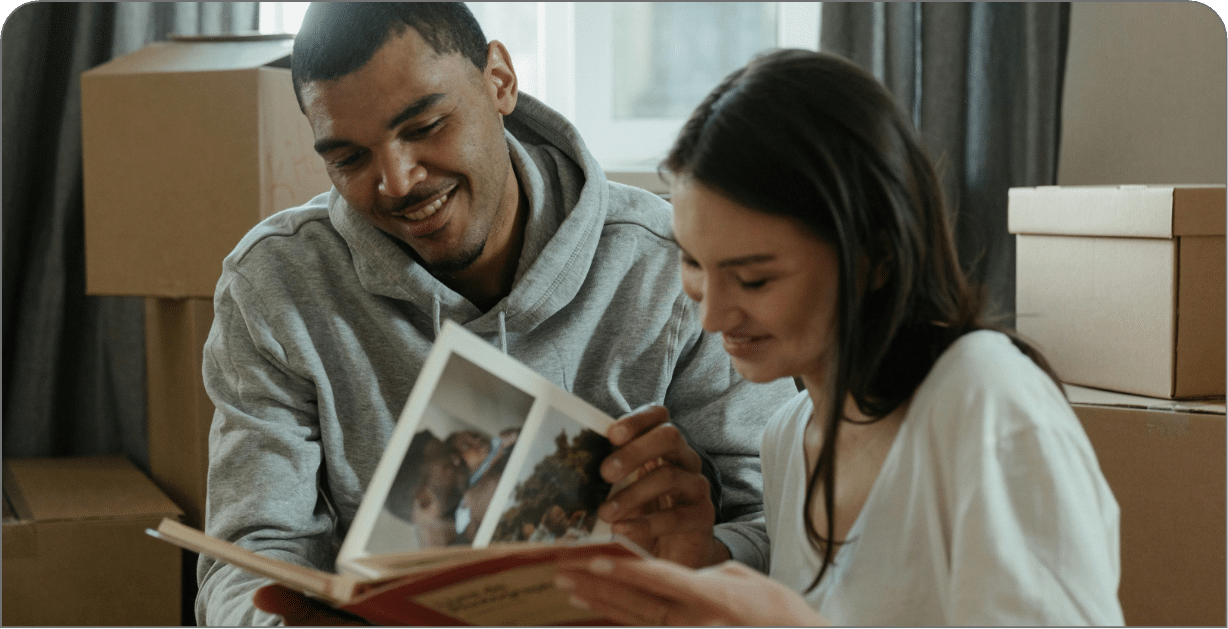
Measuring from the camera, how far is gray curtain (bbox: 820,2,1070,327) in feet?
6.83

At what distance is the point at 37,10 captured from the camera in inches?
81.9

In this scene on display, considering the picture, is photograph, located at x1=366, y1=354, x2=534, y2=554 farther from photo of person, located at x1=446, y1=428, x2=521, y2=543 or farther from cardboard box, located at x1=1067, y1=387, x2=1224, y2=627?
cardboard box, located at x1=1067, y1=387, x2=1224, y2=627

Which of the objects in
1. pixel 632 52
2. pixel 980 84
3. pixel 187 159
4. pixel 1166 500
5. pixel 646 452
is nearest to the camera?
pixel 646 452

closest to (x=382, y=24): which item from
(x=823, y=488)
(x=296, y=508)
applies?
(x=296, y=508)

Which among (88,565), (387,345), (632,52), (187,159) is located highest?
(632,52)

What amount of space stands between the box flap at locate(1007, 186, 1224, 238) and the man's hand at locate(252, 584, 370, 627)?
112 centimetres

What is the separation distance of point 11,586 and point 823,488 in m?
1.41

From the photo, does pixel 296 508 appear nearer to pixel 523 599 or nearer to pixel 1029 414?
pixel 523 599

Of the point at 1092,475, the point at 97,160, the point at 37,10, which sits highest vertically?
the point at 37,10

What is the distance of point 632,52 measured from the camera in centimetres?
249

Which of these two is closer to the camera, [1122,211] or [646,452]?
[646,452]

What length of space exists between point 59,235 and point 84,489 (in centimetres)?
57

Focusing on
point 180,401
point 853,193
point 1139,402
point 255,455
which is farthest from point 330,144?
point 1139,402

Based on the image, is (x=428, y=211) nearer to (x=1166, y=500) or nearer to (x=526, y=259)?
(x=526, y=259)
